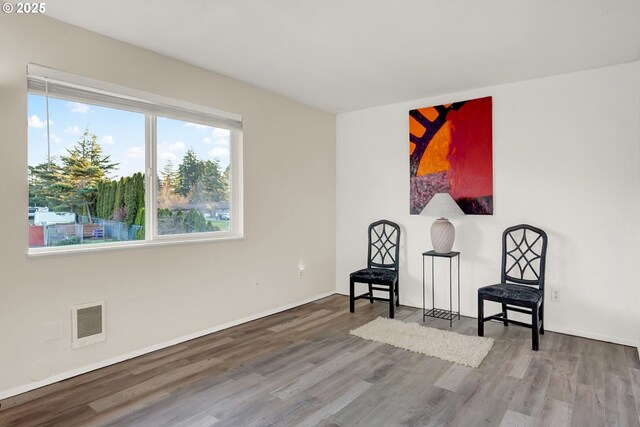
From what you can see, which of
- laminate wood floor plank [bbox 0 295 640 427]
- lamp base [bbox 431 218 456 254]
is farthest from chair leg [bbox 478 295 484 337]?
Result: lamp base [bbox 431 218 456 254]

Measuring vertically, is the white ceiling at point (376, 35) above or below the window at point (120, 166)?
above

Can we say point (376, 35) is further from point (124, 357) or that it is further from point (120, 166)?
point (124, 357)

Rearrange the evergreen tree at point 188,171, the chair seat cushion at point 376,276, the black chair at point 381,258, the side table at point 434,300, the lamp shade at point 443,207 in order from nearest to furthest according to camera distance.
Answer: the evergreen tree at point 188,171
the lamp shade at point 443,207
the side table at point 434,300
the chair seat cushion at point 376,276
the black chair at point 381,258

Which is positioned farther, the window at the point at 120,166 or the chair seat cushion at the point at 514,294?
the chair seat cushion at the point at 514,294

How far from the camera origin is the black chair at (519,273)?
3393 millimetres

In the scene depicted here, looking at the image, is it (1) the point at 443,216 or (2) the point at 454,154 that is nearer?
(1) the point at 443,216

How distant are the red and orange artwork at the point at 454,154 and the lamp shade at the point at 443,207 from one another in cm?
31

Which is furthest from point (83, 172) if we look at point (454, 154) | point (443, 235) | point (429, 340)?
point (454, 154)

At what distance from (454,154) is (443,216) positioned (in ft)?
2.55

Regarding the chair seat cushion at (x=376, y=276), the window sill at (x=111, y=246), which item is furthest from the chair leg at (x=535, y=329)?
the window sill at (x=111, y=246)

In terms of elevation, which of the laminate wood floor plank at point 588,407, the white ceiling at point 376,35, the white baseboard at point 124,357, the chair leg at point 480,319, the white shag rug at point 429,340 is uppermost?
the white ceiling at point 376,35

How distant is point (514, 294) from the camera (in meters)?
3.31

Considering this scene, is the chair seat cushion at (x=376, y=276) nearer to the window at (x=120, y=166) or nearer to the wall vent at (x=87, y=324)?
the window at (x=120, y=166)

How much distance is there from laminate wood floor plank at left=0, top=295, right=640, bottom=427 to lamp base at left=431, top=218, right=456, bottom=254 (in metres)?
0.96
